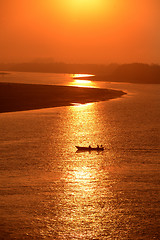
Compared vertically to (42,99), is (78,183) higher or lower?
lower

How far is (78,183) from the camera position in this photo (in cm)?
3016

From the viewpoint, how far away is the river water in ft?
72.7

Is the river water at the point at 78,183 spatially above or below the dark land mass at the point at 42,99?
below

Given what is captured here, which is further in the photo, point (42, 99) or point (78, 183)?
point (42, 99)

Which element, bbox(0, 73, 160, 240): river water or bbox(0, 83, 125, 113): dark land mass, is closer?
bbox(0, 73, 160, 240): river water

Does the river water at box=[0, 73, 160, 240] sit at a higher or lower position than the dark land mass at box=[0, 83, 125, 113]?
lower

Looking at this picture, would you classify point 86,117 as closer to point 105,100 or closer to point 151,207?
point 105,100

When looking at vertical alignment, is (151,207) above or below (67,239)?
above

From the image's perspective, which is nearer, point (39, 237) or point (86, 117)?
point (39, 237)

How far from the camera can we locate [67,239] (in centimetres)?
2066

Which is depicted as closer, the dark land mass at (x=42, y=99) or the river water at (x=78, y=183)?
the river water at (x=78, y=183)

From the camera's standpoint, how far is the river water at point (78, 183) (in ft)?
72.7

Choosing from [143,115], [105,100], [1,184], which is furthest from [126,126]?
[105,100]

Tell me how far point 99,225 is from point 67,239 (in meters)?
2.71
